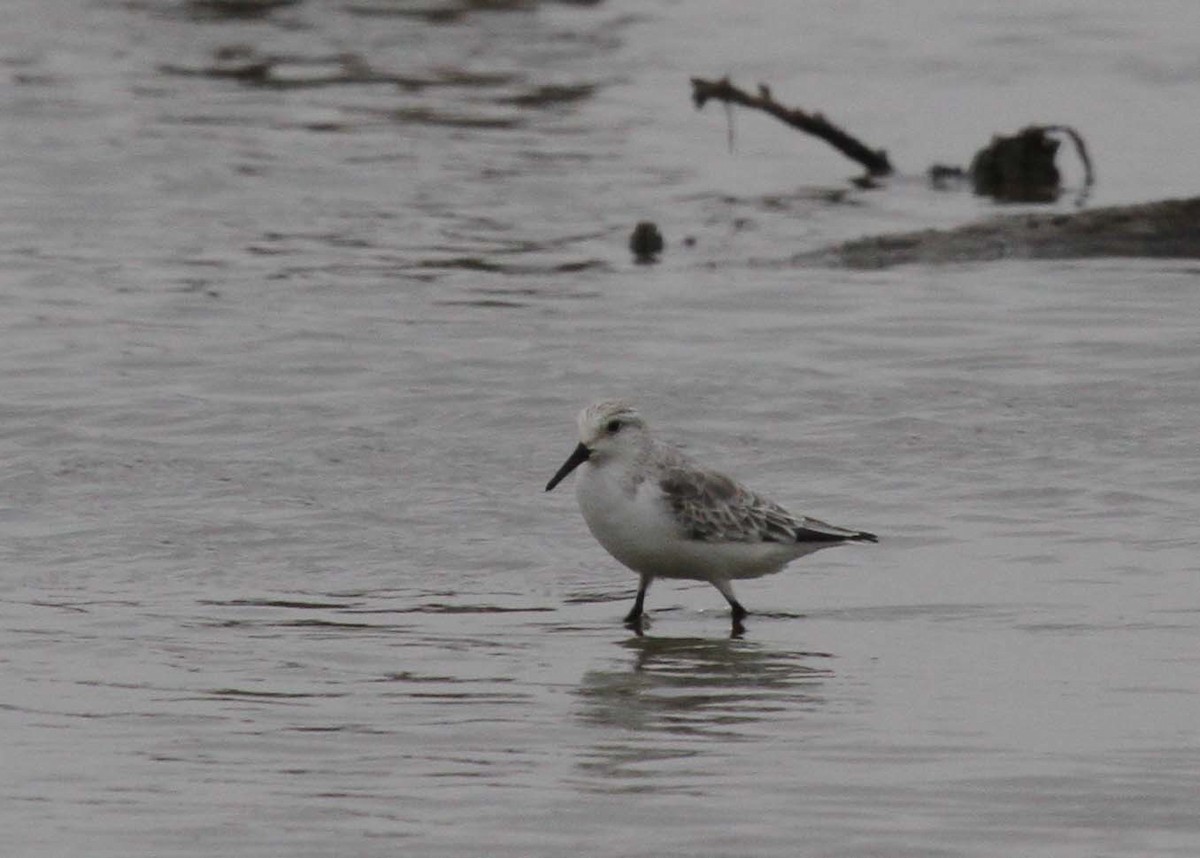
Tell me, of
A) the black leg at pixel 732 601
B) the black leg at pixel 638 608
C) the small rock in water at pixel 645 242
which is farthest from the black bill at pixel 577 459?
the small rock in water at pixel 645 242

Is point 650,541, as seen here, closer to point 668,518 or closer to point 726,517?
point 668,518

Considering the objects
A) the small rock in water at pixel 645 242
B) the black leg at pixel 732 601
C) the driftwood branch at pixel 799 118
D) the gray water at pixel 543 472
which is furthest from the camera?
the driftwood branch at pixel 799 118

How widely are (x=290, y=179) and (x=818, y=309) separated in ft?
21.3

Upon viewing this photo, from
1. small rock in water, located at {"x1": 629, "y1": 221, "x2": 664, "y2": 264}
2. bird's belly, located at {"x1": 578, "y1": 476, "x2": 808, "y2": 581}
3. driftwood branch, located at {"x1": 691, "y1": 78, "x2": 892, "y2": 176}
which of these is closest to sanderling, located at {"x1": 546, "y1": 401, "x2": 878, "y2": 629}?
bird's belly, located at {"x1": 578, "y1": 476, "x2": 808, "y2": 581}

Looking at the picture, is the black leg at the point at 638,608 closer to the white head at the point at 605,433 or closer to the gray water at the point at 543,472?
the gray water at the point at 543,472

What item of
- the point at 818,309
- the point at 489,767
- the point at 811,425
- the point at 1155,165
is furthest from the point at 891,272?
the point at 489,767

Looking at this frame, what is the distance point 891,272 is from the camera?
1712 cm

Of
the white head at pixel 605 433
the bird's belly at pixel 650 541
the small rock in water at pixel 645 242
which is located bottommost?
the bird's belly at pixel 650 541

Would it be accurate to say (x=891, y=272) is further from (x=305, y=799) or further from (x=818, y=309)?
(x=305, y=799)

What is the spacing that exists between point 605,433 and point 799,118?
10371 mm

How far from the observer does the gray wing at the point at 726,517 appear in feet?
32.4

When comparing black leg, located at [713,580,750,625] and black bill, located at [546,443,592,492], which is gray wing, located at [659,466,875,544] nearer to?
black leg, located at [713,580,750,625]

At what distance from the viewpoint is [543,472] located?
12.5 m

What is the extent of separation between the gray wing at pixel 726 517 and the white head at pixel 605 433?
0.72 feet
